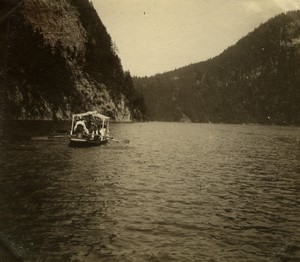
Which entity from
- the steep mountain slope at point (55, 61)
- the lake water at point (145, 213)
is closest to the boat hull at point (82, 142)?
the lake water at point (145, 213)

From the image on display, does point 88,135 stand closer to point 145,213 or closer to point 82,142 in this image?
point 82,142

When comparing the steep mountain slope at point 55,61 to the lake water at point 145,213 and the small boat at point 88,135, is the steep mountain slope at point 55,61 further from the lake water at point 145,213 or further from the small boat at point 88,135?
the lake water at point 145,213

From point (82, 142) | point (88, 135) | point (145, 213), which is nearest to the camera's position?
point (145, 213)

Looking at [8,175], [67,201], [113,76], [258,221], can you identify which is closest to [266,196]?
[258,221]

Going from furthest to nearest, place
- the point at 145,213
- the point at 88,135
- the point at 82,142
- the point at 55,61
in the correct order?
the point at 55,61 → the point at 88,135 → the point at 82,142 → the point at 145,213

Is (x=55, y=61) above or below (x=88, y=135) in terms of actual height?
above

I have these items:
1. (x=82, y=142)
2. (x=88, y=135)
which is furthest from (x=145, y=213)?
(x=88, y=135)

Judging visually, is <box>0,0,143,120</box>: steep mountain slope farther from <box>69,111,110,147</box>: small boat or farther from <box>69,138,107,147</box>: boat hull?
<box>69,138,107,147</box>: boat hull

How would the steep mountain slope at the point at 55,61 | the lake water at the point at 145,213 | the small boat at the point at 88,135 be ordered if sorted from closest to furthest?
1. the lake water at the point at 145,213
2. the small boat at the point at 88,135
3. the steep mountain slope at the point at 55,61

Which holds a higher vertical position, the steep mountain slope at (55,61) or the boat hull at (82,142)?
the steep mountain slope at (55,61)

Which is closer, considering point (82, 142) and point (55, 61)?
point (82, 142)
